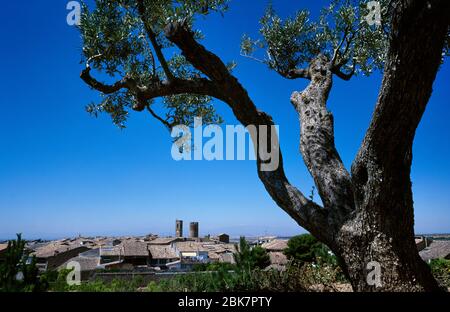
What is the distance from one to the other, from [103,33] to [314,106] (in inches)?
195

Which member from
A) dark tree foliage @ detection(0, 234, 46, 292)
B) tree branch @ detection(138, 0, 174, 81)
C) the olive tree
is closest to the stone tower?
the olive tree

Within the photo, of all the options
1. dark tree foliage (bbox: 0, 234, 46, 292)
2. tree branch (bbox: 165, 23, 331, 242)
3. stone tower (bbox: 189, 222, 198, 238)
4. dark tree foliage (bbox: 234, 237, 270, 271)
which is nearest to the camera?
dark tree foliage (bbox: 0, 234, 46, 292)

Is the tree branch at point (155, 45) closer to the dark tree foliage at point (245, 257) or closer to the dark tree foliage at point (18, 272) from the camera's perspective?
the dark tree foliage at point (18, 272)

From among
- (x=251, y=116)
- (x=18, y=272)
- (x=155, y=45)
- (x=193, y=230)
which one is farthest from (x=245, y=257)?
(x=193, y=230)

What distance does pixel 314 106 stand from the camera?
7.42 meters

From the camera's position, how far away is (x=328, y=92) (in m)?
7.95

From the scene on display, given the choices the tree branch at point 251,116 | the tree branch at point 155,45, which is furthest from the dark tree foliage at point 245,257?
the tree branch at point 155,45

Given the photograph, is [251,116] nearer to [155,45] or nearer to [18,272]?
[155,45]

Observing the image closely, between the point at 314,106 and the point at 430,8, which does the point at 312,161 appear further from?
the point at 430,8

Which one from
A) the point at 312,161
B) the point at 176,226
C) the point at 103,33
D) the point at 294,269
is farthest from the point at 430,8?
the point at 176,226

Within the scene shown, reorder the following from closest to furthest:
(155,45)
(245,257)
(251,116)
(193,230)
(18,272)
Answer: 1. (18,272)
2. (251,116)
3. (155,45)
4. (245,257)
5. (193,230)

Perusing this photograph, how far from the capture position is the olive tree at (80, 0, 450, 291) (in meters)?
4.28

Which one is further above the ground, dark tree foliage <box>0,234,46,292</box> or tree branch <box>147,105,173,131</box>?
tree branch <box>147,105,173,131</box>

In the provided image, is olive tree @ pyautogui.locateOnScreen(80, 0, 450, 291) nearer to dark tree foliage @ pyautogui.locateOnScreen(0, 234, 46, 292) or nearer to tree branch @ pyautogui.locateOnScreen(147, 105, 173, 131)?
tree branch @ pyautogui.locateOnScreen(147, 105, 173, 131)
